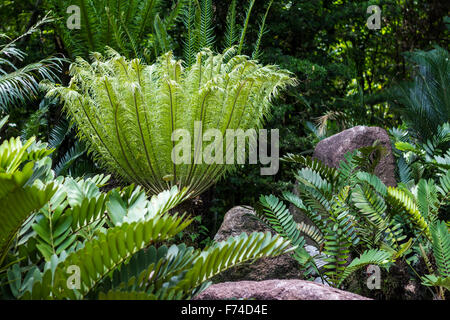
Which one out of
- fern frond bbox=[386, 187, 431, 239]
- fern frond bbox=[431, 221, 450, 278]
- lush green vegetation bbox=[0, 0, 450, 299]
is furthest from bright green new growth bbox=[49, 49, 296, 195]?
fern frond bbox=[431, 221, 450, 278]

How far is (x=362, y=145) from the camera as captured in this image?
4273 mm

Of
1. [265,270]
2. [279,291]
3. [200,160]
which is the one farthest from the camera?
[200,160]

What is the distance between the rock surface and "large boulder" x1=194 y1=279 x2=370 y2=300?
84.3 inches

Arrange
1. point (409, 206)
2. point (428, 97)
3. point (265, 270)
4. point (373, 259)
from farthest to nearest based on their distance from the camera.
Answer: point (428, 97) < point (265, 270) < point (409, 206) < point (373, 259)

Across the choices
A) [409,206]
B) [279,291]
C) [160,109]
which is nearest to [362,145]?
[409,206]

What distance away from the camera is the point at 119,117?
3.67 meters

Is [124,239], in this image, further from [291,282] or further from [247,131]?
[247,131]

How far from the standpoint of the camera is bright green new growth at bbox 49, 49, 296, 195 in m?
3.65

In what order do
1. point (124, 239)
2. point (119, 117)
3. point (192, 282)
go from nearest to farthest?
1. point (124, 239)
2. point (192, 282)
3. point (119, 117)

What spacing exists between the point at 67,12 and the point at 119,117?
5.98 feet

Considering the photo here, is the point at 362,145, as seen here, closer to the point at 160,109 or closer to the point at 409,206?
the point at 409,206

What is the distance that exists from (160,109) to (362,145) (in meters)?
1.91
